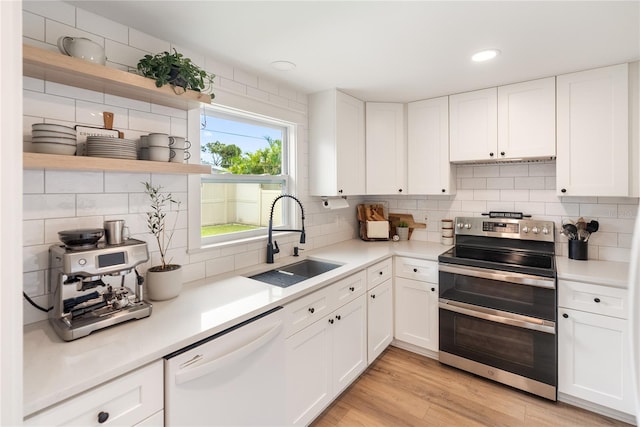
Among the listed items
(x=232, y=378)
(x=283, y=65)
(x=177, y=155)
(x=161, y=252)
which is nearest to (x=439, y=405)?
(x=232, y=378)

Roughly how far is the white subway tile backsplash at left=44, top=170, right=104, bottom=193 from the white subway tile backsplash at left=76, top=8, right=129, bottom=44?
27.4 inches

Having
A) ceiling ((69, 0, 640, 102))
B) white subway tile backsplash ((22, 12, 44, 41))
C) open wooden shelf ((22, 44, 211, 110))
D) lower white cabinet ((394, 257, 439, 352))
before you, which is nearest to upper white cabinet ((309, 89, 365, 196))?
ceiling ((69, 0, 640, 102))

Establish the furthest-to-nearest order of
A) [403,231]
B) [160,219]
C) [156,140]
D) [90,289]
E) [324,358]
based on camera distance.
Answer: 1. [403,231]
2. [324,358]
3. [160,219]
4. [156,140]
5. [90,289]

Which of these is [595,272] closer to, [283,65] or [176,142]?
[283,65]

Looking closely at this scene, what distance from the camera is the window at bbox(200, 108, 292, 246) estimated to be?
2.11 metres

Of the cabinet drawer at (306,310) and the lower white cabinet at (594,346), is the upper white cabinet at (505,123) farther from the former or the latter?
the cabinet drawer at (306,310)

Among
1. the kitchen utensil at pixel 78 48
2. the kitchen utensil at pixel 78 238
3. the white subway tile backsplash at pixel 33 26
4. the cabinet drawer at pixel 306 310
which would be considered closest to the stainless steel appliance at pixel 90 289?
the kitchen utensil at pixel 78 238

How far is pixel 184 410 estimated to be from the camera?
1184 mm

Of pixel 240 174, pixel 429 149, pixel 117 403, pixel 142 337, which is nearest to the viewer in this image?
pixel 117 403

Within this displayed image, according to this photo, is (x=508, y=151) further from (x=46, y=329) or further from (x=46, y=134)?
(x=46, y=329)

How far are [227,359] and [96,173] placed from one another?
1.09m

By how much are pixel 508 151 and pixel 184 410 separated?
2.76 meters

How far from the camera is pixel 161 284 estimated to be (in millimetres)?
1559

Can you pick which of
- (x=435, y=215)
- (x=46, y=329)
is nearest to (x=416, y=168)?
(x=435, y=215)
